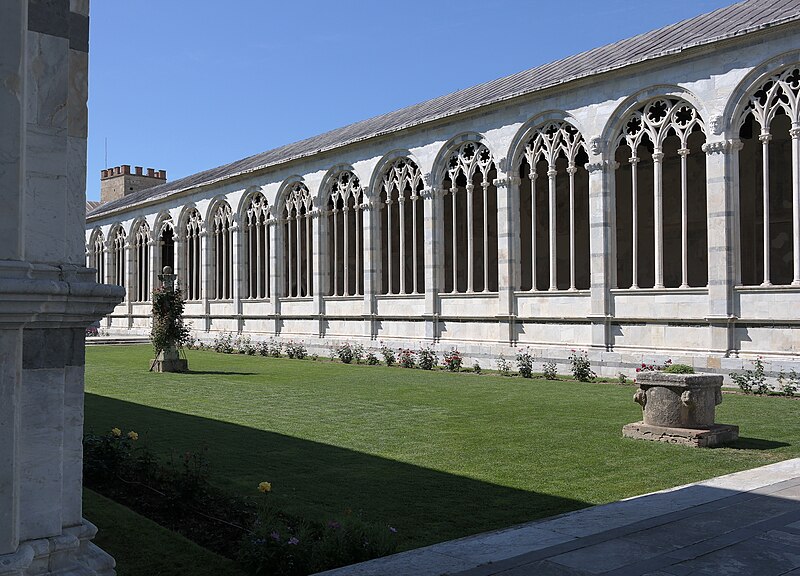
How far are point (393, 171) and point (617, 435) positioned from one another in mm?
17206

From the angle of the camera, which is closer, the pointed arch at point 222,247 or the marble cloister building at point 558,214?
the marble cloister building at point 558,214

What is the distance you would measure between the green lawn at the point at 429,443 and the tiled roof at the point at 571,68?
25.7ft

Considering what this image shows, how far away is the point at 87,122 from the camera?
4.50 metres

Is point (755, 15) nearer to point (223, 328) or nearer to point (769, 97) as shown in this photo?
point (769, 97)

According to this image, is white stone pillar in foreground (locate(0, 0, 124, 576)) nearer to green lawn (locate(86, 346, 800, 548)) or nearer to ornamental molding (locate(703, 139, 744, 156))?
green lawn (locate(86, 346, 800, 548))

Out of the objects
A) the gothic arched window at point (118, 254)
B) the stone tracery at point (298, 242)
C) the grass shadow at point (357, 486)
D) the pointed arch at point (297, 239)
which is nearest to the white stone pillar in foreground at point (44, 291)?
the grass shadow at point (357, 486)

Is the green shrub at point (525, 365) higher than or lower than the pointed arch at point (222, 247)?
lower

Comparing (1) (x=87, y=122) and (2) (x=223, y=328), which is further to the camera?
(2) (x=223, y=328)

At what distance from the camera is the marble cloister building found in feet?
56.1

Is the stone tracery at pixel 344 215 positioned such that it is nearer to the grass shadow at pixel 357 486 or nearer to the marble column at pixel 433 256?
the marble column at pixel 433 256

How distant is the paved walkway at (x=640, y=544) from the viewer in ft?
15.5

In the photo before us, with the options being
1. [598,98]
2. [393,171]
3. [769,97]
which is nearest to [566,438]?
[769,97]

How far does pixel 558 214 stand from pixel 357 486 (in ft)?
82.1

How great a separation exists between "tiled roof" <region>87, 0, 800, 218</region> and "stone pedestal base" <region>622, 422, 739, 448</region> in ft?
32.7
